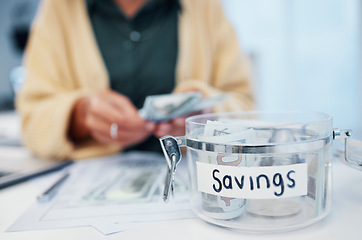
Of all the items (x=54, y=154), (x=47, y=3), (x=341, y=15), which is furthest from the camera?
(x=341, y=15)

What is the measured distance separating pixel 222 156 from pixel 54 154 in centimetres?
45

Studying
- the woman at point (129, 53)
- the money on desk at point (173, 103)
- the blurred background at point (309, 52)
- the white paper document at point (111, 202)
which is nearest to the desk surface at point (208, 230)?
the white paper document at point (111, 202)

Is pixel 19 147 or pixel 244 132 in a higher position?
pixel 244 132

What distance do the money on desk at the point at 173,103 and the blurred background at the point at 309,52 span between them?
60.2 inches

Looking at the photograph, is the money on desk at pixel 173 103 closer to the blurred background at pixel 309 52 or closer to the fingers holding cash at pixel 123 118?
the fingers holding cash at pixel 123 118

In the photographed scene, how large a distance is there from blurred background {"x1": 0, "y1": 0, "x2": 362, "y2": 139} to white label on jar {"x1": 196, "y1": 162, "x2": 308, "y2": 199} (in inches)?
68.0

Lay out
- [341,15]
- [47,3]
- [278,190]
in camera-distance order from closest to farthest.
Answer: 1. [278,190]
2. [47,3]
3. [341,15]

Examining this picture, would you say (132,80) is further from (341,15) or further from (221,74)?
(341,15)

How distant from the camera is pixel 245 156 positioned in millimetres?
258

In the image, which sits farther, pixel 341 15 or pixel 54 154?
pixel 341 15

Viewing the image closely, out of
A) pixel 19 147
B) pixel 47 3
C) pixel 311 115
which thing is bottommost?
pixel 19 147

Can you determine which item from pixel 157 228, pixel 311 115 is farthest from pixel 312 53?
pixel 157 228

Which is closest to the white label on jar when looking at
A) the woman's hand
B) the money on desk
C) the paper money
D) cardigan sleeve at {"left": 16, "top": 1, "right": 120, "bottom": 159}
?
the paper money

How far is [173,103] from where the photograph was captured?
0.46 meters
